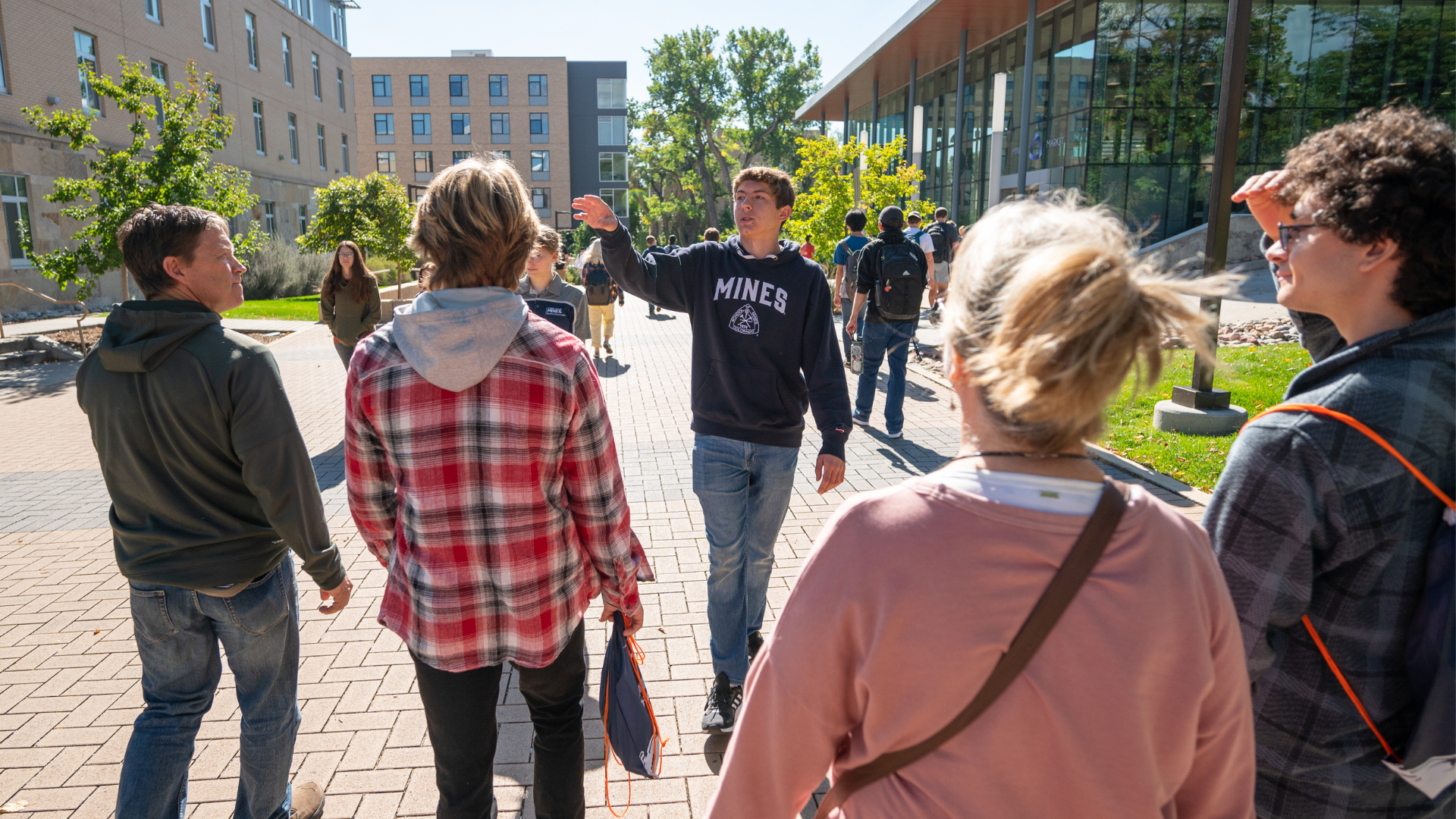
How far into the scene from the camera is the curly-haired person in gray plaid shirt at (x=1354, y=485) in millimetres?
1421

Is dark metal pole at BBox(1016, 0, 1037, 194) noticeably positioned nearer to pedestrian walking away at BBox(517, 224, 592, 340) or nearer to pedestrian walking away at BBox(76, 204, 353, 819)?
pedestrian walking away at BBox(517, 224, 592, 340)

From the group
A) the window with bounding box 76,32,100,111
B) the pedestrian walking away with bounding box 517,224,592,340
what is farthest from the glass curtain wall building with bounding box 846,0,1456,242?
the window with bounding box 76,32,100,111

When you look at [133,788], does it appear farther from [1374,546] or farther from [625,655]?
[1374,546]

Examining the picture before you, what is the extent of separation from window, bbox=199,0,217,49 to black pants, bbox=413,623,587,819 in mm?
34890

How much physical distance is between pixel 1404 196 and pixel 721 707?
8.82ft

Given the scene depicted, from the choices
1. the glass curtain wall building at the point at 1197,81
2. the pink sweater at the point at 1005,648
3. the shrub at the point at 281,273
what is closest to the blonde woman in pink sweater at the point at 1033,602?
the pink sweater at the point at 1005,648

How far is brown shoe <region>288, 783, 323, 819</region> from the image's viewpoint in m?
2.76

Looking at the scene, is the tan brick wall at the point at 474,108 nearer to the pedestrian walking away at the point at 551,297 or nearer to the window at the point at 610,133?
the window at the point at 610,133

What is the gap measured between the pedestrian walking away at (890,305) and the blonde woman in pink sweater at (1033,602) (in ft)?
22.3

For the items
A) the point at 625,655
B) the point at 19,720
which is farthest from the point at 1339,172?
the point at 19,720

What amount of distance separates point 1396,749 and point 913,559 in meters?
1.08

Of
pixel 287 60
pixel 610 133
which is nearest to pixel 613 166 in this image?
pixel 610 133

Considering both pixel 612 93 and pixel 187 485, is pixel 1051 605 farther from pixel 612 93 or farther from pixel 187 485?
pixel 612 93

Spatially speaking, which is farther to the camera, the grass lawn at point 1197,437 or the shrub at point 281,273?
the shrub at point 281,273
